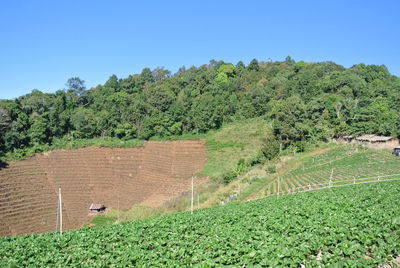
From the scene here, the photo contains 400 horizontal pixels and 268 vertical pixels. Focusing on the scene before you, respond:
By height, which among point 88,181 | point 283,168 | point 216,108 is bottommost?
point 88,181

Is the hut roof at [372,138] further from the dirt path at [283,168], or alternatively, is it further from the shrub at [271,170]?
the shrub at [271,170]

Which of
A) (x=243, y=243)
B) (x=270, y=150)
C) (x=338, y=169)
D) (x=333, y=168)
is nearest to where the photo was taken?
(x=243, y=243)

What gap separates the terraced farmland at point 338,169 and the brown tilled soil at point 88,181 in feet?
44.4

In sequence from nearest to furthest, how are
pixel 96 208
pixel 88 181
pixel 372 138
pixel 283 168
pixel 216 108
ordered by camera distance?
pixel 96 208
pixel 283 168
pixel 372 138
pixel 88 181
pixel 216 108

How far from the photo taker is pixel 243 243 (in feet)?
28.9

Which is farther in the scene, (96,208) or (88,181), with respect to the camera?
(88,181)

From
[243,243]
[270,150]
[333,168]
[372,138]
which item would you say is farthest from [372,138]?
[243,243]

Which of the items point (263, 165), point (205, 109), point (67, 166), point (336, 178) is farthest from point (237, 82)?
point (336, 178)

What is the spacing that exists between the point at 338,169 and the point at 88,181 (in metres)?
30.3

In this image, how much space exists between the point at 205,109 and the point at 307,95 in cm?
1801

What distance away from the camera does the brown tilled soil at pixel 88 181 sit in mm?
29623

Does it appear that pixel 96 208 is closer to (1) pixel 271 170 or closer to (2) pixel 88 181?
(2) pixel 88 181

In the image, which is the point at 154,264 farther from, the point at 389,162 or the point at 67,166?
the point at 67,166

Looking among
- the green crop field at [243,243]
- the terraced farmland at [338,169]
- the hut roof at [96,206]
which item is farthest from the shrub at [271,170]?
the hut roof at [96,206]
